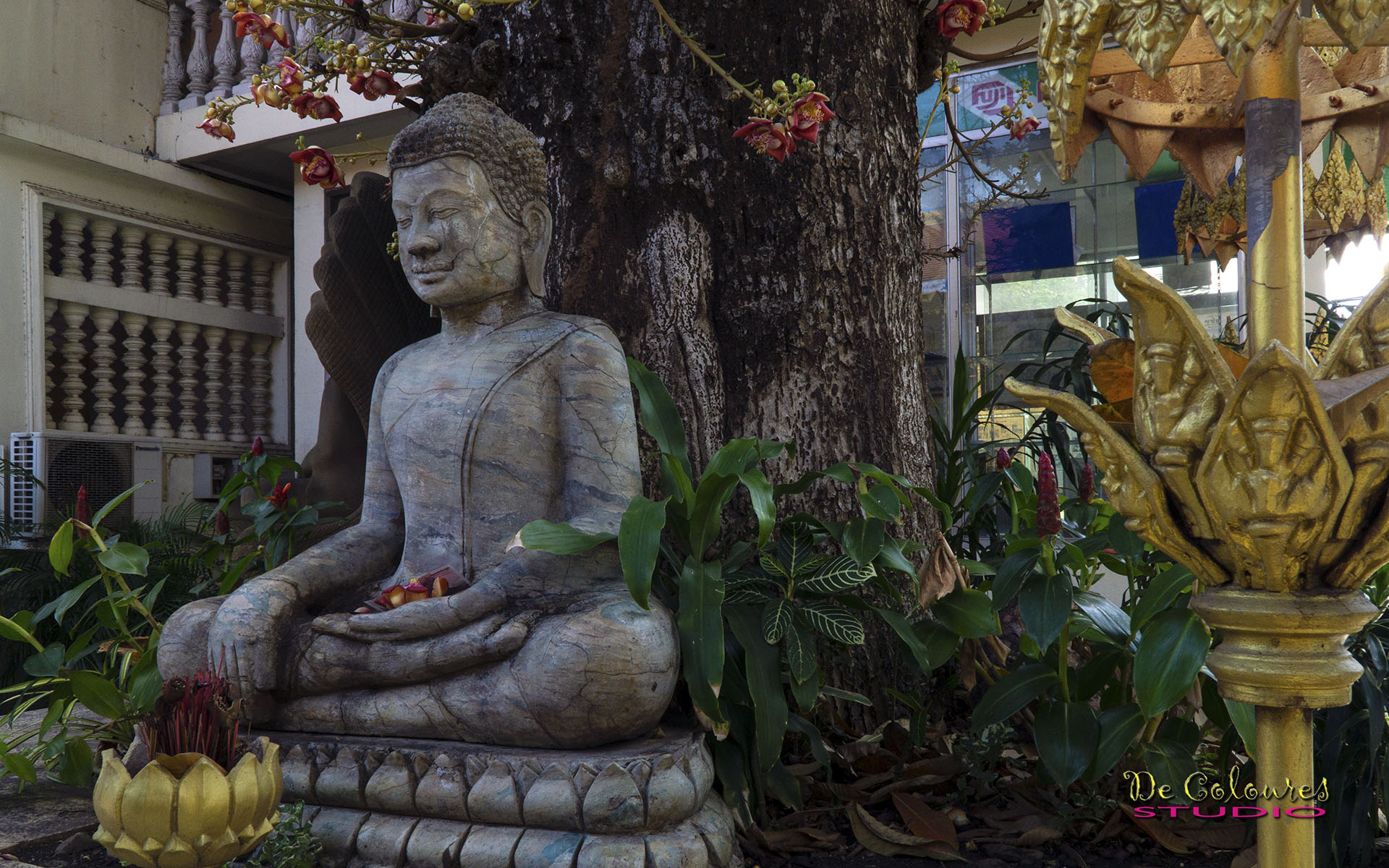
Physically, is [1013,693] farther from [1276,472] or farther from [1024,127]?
[1024,127]

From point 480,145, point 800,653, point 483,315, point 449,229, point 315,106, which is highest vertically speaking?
point 315,106

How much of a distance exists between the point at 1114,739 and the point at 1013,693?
0.60 ft

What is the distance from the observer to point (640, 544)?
1.51 meters

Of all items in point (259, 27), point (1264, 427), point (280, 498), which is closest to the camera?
point (1264, 427)

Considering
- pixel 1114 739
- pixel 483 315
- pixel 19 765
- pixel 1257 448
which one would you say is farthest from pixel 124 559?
pixel 1257 448

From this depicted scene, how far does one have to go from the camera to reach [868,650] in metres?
2.24

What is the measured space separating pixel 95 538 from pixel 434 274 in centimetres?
88

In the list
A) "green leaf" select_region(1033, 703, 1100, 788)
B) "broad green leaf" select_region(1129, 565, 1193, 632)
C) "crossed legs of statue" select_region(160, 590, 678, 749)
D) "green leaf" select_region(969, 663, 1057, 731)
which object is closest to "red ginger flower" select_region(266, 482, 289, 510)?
"crossed legs of statue" select_region(160, 590, 678, 749)

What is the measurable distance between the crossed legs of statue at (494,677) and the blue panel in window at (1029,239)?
12.3ft

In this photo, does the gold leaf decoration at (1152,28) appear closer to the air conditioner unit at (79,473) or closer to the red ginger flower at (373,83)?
the red ginger flower at (373,83)

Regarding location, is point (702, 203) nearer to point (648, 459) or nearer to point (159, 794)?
point (648, 459)

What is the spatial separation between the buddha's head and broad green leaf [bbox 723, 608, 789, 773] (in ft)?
2.58

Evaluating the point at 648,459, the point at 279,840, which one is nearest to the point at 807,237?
the point at 648,459

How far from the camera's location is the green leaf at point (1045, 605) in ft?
5.30
